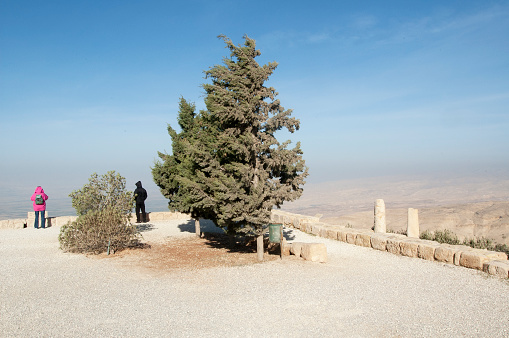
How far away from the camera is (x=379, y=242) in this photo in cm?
1189

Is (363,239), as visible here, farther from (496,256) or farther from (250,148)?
(250,148)

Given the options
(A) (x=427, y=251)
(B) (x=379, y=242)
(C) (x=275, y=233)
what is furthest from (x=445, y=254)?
(C) (x=275, y=233)

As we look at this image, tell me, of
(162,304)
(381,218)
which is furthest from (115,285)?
(381,218)

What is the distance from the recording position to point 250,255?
11.6 meters

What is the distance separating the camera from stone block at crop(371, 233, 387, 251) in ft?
38.5

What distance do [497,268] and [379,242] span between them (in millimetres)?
3761

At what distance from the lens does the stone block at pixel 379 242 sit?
38.5 feet

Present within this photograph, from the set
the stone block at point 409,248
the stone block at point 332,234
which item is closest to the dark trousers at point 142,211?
the stone block at point 332,234

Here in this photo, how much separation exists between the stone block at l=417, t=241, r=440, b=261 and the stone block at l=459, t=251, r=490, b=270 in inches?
31.8

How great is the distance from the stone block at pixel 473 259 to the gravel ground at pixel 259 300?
26 centimetres

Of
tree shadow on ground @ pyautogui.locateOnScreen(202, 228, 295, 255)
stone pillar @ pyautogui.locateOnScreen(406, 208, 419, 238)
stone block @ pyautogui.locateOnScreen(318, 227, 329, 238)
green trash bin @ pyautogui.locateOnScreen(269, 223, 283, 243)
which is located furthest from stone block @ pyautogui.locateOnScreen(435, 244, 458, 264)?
stone block @ pyautogui.locateOnScreen(318, 227, 329, 238)

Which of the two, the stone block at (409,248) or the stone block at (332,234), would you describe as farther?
the stone block at (332,234)

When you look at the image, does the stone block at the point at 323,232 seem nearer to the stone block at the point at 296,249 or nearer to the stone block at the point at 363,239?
the stone block at the point at 363,239

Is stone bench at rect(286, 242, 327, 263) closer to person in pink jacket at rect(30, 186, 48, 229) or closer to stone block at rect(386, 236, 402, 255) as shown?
stone block at rect(386, 236, 402, 255)
